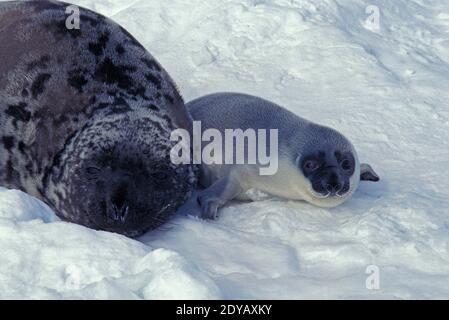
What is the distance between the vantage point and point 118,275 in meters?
2.46

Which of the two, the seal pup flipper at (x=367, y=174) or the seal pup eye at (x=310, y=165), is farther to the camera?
the seal pup flipper at (x=367, y=174)

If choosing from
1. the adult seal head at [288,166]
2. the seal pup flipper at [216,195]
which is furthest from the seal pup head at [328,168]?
the seal pup flipper at [216,195]

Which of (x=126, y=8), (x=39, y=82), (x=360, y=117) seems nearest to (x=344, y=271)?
(x=39, y=82)

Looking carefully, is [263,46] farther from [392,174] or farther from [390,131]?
[392,174]

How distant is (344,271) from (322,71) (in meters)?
2.41

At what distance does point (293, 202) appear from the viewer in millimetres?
3750

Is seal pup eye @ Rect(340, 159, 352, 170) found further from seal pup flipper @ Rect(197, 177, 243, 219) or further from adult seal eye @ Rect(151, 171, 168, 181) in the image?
adult seal eye @ Rect(151, 171, 168, 181)

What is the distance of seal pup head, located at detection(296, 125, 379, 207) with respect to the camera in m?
3.62

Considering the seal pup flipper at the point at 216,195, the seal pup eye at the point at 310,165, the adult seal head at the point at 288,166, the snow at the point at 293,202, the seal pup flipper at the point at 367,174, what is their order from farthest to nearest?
1. the seal pup flipper at the point at 367,174
2. the seal pup eye at the point at 310,165
3. the adult seal head at the point at 288,166
4. the seal pup flipper at the point at 216,195
5. the snow at the point at 293,202

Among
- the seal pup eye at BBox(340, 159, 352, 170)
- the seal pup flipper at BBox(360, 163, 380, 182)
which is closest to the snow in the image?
the seal pup flipper at BBox(360, 163, 380, 182)

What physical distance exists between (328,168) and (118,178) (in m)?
0.96

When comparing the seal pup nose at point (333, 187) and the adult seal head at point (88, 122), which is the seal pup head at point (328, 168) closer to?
the seal pup nose at point (333, 187)

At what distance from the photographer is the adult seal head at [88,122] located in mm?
3254

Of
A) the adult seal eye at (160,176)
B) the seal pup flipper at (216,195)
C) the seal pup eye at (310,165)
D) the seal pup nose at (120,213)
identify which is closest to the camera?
the seal pup nose at (120,213)
